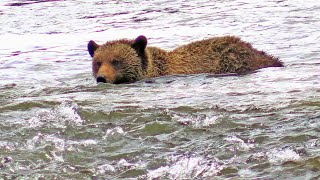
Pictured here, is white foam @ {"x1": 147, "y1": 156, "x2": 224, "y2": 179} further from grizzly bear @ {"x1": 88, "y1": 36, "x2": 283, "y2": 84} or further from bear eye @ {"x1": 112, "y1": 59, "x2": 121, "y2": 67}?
bear eye @ {"x1": 112, "y1": 59, "x2": 121, "y2": 67}

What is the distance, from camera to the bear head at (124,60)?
43.7 ft

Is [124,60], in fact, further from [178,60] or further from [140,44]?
[178,60]

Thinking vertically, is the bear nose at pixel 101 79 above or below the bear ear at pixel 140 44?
below

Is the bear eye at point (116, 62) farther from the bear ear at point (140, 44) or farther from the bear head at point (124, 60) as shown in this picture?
the bear ear at point (140, 44)

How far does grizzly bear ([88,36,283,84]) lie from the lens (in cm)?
1324

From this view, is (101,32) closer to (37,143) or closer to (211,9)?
(211,9)

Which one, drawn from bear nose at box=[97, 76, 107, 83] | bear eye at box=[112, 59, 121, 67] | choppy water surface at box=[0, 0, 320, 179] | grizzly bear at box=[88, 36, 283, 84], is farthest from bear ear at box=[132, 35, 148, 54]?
bear nose at box=[97, 76, 107, 83]

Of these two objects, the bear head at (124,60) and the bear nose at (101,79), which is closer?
the bear nose at (101,79)

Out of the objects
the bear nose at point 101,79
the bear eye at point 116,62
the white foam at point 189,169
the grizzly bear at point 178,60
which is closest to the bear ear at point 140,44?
the grizzly bear at point 178,60

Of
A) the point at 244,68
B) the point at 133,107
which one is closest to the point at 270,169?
Answer: the point at 133,107

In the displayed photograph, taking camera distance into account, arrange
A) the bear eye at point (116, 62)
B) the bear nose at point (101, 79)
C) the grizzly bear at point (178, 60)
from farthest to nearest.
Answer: the bear eye at point (116, 62) < the grizzly bear at point (178, 60) < the bear nose at point (101, 79)

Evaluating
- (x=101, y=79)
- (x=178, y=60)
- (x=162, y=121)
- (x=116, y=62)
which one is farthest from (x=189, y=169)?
(x=116, y=62)

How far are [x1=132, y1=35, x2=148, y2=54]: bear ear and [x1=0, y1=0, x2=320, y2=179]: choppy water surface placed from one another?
0.79 m

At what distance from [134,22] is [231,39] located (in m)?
9.84
